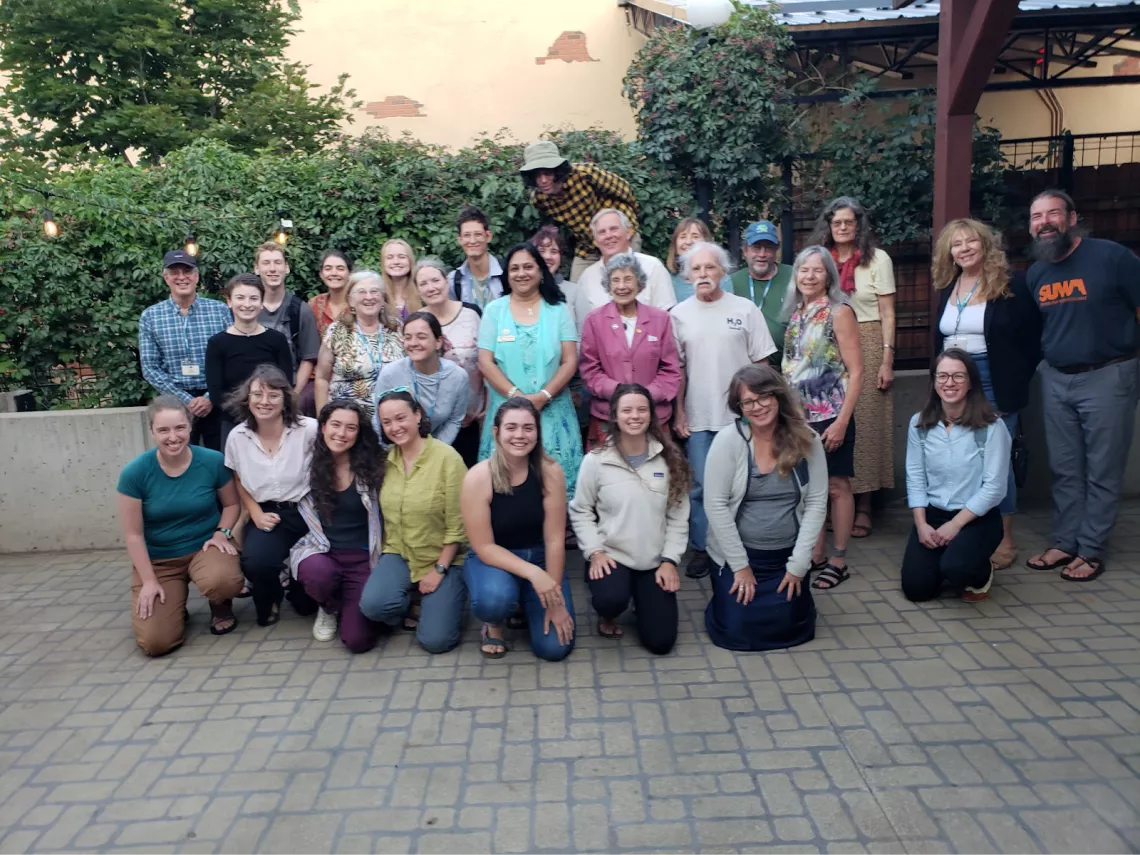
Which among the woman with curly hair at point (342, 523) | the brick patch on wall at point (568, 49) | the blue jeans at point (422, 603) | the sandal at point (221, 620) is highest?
the brick patch on wall at point (568, 49)

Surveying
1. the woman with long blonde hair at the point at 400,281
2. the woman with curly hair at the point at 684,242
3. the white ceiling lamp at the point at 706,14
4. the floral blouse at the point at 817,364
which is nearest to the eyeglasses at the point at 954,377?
the floral blouse at the point at 817,364

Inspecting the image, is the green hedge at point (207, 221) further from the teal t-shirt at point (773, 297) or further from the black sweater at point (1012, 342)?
the black sweater at point (1012, 342)

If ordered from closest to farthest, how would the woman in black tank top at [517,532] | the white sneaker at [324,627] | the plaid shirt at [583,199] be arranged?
the woman in black tank top at [517,532] < the white sneaker at [324,627] < the plaid shirt at [583,199]

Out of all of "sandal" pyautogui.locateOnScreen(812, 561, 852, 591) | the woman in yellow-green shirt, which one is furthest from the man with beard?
the woman in yellow-green shirt

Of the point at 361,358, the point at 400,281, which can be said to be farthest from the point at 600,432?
the point at 400,281

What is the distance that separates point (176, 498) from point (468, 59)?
43.8 feet

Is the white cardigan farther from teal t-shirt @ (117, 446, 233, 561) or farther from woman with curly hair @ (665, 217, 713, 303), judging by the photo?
teal t-shirt @ (117, 446, 233, 561)

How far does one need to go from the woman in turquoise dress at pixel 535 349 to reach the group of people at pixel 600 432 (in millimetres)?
15

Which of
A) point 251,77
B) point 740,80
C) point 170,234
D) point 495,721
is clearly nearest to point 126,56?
point 251,77

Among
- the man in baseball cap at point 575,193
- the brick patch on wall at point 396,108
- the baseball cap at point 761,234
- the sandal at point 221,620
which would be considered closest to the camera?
the sandal at point 221,620

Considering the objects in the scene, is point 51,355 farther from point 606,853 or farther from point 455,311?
point 606,853

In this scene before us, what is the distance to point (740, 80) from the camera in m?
7.18

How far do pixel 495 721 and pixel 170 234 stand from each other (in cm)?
471

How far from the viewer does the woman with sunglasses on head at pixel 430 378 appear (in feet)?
16.6
